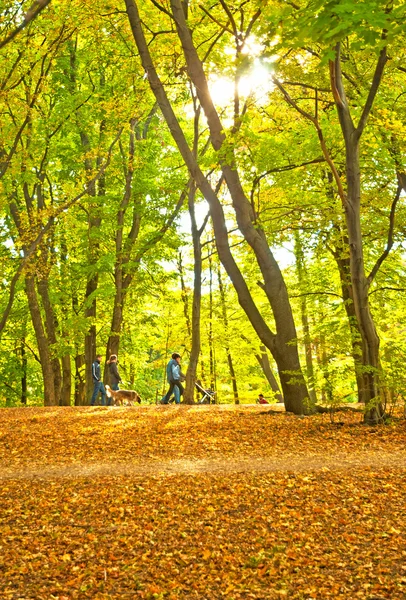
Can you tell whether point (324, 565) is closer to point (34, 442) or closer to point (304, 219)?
point (34, 442)

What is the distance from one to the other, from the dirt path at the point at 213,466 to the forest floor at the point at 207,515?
26mm

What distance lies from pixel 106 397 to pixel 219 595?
15.6 metres

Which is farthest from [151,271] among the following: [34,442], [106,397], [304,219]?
[34,442]

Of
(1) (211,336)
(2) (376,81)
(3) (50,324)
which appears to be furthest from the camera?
(1) (211,336)

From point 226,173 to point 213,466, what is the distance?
605cm

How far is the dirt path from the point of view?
7.55 m

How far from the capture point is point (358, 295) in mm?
10258

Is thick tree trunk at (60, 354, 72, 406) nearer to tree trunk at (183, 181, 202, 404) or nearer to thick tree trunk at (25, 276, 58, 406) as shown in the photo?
thick tree trunk at (25, 276, 58, 406)

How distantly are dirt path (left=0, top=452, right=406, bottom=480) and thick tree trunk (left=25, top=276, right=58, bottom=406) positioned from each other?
11459 mm

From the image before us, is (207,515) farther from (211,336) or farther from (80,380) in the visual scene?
(80,380)

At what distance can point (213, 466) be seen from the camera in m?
7.85

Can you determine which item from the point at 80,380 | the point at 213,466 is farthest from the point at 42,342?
the point at 213,466

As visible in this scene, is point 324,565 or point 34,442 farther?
point 34,442

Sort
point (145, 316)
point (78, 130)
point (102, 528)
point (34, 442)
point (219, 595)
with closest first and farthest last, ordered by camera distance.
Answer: point (219, 595)
point (102, 528)
point (34, 442)
point (78, 130)
point (145, 316)
